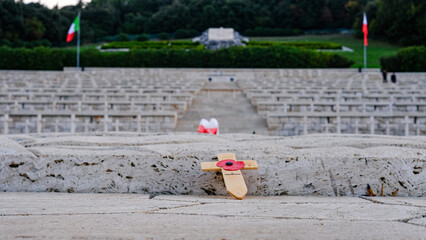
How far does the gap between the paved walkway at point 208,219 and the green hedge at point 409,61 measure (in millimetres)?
24784

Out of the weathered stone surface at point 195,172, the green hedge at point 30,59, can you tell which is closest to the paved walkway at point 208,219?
the weathered stone surface at point 195,172

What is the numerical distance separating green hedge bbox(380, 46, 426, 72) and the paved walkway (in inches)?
976

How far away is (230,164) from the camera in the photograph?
244cm

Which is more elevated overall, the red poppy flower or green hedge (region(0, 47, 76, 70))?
green hedge (region(0, 47, 76, 70))

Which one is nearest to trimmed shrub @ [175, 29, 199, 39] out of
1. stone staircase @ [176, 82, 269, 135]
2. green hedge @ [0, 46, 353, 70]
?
green hedge @ [0, 46, 353, 70]

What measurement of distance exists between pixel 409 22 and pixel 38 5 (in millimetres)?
48326

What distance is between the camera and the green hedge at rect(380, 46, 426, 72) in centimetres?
2367

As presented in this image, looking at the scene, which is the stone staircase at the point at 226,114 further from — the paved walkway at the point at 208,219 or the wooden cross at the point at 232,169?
the paved walkway at the point at 208,219

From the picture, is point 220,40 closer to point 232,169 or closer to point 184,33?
point 184,33

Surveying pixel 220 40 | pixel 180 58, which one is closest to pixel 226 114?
pixel 180 58

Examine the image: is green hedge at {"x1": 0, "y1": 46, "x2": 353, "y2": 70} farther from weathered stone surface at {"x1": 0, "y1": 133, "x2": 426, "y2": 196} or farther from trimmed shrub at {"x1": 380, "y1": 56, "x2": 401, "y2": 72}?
weathered stone surface at {"x1": 0, "y1": 133, "x2": 426, "y2": 196}

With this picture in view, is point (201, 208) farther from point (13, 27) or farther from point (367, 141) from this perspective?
point (13, 27)

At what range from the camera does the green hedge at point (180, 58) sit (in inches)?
1009

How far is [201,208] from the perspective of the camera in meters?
1.93
